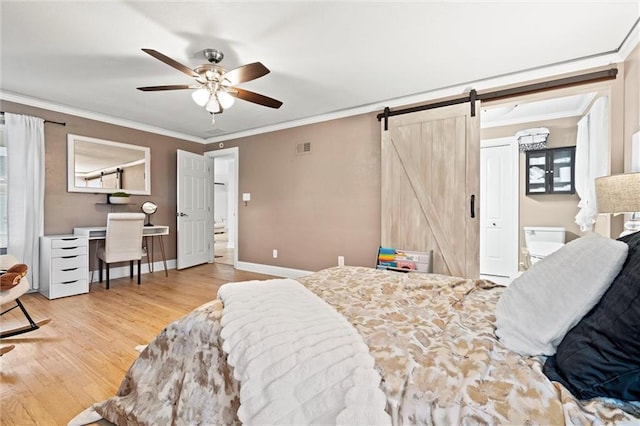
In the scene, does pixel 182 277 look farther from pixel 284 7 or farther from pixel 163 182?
pixel 284 7

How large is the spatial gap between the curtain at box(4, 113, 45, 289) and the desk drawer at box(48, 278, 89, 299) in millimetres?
490

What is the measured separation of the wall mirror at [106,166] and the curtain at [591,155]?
19.0 feet

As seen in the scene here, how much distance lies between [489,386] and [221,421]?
88 centimetres

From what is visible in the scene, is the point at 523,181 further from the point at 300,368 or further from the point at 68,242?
the point at 68,242

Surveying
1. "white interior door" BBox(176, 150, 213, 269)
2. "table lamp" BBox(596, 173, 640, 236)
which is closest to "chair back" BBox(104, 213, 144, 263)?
"white interior door" BBox(176, 150, 213, 269)

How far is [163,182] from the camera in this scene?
518 centimetres

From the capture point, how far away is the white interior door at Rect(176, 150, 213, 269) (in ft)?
16.9

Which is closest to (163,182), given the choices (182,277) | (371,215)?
Result: (182,277)

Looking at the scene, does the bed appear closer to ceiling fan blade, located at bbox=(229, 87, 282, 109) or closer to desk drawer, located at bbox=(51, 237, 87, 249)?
ceiling fan blade, located at bbox=(229, 87, 282, 109)

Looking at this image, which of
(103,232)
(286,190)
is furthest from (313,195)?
(103,232)

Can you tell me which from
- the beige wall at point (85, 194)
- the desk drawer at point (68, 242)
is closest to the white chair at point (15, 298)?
the desk drawer at point (68, 242)

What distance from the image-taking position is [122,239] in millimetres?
3992

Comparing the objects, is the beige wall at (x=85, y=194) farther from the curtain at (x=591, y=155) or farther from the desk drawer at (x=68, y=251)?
the curtain at (x=591, y=155)

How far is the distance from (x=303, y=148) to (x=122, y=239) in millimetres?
2836
